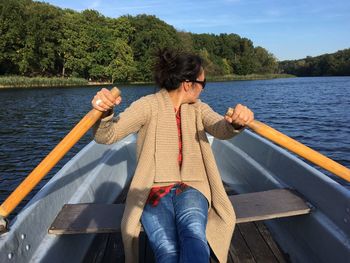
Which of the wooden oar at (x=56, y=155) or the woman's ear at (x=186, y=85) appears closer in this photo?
the wooden oar at (x=56, y=155)

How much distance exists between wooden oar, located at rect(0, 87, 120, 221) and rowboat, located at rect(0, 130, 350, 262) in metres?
0.14

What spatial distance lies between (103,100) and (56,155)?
426 mm

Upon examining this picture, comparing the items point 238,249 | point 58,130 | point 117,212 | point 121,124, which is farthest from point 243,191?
point 58,130

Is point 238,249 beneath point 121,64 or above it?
above

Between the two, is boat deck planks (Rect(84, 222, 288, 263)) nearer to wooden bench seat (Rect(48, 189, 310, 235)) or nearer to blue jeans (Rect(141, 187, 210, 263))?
wooden bench seat (Rect(48, 189, 310, 235))

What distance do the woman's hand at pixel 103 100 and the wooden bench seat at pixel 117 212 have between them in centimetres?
91

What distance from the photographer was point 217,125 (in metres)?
2.33

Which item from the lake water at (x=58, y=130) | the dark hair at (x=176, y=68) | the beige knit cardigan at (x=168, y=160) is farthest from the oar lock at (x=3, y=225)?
the lake water at (x=58, y=130)

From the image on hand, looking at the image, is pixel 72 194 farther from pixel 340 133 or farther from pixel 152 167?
pixel 340 133

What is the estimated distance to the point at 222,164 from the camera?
16.1 feet

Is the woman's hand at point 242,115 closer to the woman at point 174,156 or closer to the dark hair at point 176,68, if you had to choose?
the woman at point 174,156

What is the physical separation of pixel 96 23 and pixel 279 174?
54.1 metres

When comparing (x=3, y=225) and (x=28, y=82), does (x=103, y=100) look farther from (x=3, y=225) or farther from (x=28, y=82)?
(x=28, y=82)

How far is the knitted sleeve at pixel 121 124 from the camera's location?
6.72ft
